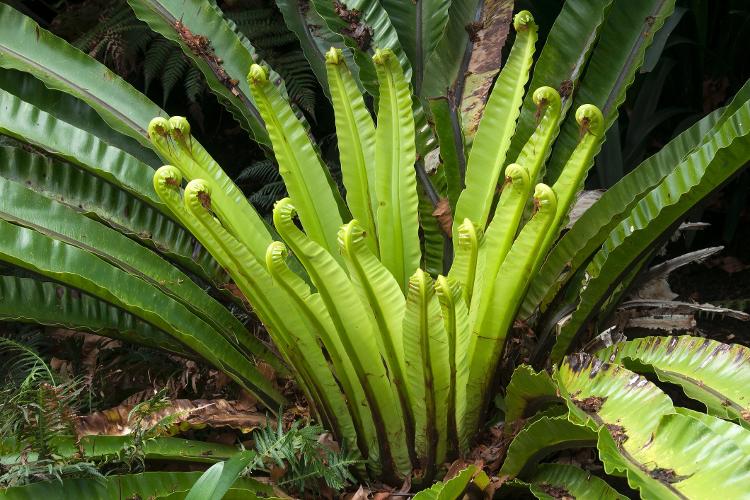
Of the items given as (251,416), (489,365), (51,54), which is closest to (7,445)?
(251,416)

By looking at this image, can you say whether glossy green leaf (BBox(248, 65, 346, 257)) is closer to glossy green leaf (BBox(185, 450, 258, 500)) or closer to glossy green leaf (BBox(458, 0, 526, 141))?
glossy green leaf (BBox(458, 0, 526, 141))

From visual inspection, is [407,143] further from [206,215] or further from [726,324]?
[726,324]

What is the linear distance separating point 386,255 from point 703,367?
2.05 feet

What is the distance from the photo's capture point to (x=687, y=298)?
2447mm

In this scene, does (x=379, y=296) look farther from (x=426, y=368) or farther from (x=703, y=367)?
(x=703, y=367)

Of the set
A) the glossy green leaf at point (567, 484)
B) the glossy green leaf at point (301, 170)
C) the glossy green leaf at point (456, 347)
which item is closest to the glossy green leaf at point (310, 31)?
the glossy green leaf at point (301, 170)

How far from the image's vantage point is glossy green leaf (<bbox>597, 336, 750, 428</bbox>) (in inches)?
50.5

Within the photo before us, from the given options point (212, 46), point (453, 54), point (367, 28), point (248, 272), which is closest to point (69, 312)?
point (248, 272)

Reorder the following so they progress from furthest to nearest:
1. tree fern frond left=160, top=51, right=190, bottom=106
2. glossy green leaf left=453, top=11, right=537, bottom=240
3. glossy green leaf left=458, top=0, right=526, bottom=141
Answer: tree fern frond left=160, top=51, right=190, bottom=106 < glossy green leaf left=458, top=0, right=526, bottom=141 < glossy green leaf left=453, top=11, right=537, bottom=240

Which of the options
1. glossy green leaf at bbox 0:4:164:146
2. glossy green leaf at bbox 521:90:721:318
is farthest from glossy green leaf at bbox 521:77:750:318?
glossy green leaf at bbox 0:4:164:146

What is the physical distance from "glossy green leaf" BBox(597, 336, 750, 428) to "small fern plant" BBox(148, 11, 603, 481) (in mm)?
256

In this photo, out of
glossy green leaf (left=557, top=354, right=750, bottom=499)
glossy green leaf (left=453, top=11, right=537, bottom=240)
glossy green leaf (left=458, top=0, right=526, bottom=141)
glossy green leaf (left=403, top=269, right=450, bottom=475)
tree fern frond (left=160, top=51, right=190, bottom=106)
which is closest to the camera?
glossy green leaf (left=557, top=354, right=750, bottom=499)

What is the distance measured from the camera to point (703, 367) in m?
1.37

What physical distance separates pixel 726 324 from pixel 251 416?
143cm
